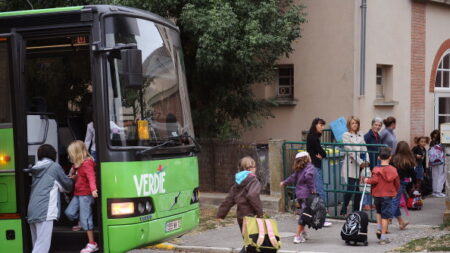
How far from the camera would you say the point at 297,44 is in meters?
18.1

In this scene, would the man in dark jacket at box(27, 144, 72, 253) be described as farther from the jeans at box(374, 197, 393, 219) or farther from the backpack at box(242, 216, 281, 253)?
→ the jeans at box(374, 197, 393, 219)

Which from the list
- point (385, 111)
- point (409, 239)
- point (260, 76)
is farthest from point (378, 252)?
point (385, 111)

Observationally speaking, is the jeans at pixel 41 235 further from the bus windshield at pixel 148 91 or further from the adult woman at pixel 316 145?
the adult woman at pixel 316 145

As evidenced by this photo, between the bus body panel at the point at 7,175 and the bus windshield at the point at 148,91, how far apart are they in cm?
124

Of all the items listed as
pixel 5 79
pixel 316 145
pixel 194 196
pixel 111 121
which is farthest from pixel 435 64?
pixel 5 79

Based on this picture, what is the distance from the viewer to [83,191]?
8562 mm

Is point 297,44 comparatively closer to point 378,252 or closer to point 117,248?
point 378,252

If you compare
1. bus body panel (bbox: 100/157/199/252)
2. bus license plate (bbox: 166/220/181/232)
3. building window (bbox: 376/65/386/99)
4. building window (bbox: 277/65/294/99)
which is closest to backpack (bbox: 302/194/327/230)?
bus body panel (bbox: 100/157/199/252)

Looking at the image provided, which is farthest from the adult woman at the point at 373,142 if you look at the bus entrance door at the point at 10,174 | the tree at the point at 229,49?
the bus entrance door at the point at 10,174

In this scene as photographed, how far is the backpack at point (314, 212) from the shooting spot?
11117 millimetres

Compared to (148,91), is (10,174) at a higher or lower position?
lower

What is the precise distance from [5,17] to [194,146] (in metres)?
2.76

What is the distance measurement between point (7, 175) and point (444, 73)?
602 inches

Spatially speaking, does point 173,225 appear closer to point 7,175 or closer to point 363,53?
point 7,175
